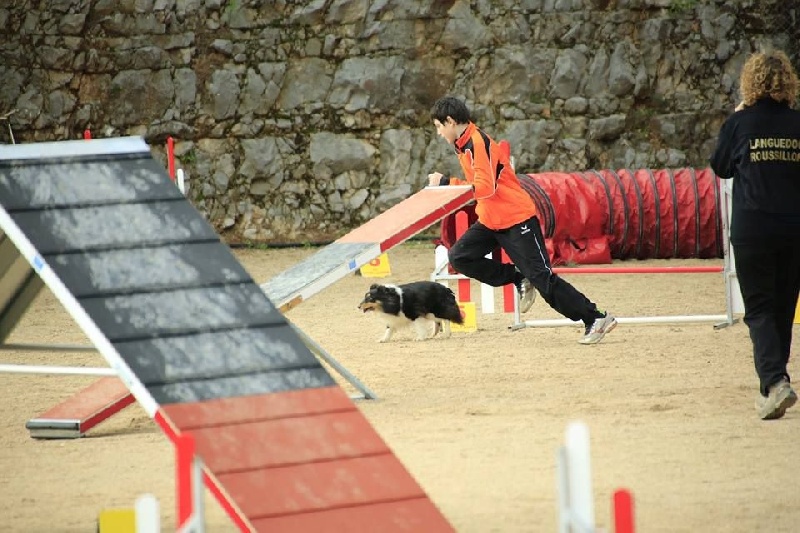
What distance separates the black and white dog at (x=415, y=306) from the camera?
8.10 m

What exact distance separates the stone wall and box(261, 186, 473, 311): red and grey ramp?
26.9 ft

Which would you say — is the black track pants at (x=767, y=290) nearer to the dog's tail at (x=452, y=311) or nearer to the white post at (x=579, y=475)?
the white post at (x=579, y=475)

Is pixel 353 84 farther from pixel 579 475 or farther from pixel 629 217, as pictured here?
pixel 579 475

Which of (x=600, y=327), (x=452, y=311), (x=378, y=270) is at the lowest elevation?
(x=378, y=270)

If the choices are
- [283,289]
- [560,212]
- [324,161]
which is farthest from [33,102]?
[283,289]

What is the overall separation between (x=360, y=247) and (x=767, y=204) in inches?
71.2

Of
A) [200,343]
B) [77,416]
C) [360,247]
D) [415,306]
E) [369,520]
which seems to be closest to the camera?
[369,520]

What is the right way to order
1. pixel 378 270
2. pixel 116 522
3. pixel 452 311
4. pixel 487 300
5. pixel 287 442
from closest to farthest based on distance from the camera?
1. pixel 116 522
2. pixel 287 442
3. pixel 452 311
4. pixel 487 300
5. pixel 378 270

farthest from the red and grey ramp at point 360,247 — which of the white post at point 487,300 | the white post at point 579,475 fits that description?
the white post at point 579,475

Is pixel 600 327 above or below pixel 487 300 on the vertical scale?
above

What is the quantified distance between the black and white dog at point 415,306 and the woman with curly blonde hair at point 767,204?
319 centimetres

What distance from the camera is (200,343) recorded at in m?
3.77

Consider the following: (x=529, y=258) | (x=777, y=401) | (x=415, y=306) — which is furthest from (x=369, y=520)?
(x=415, y=306)

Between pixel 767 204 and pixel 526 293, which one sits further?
pixel 526 293
